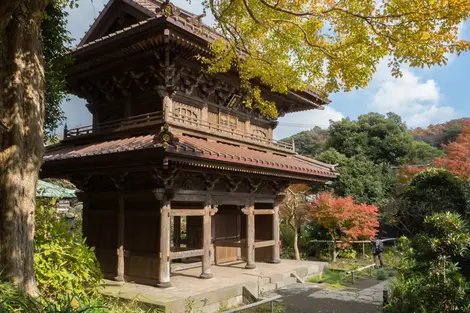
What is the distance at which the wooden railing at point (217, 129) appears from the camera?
1012 cm

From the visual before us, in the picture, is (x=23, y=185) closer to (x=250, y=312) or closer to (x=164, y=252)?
(x=164, y=252)

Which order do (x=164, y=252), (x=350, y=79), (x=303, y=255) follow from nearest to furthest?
(x=350, y=79) → (x=164, y=252) → (x=303, y=255)

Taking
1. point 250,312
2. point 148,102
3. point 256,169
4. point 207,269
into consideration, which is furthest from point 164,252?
point 148,102

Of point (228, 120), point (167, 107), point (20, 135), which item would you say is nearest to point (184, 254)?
point (167, 107)

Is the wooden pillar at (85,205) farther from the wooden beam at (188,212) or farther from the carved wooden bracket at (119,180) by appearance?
the wooden beam at (188,212)

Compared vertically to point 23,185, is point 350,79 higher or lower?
higher

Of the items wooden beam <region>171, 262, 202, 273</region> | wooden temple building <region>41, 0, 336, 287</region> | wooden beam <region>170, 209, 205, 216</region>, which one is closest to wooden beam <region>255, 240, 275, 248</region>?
wooden temple building <region>41, 0, 336, 287</region>

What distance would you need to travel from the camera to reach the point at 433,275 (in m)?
5.99

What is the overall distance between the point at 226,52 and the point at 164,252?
5.09m

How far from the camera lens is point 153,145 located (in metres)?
8.01

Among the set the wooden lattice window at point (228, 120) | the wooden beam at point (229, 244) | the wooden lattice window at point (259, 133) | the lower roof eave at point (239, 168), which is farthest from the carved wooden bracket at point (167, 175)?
the wooden lattice window at point (259, 133)

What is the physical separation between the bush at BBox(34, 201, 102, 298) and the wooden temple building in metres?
2.27

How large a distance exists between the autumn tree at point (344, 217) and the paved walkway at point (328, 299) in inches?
226

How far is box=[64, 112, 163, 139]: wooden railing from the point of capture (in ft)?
32.5
